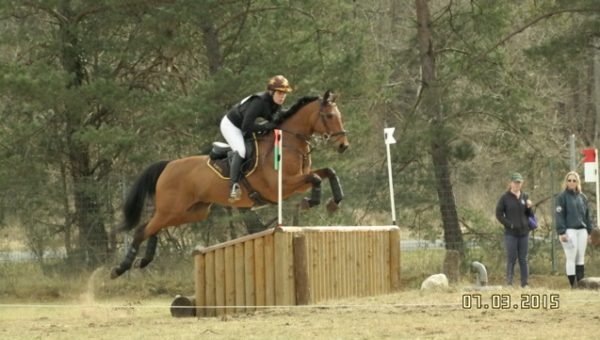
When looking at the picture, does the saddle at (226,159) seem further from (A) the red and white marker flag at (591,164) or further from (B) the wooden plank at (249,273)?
(A) the red and white marker flag at (591,164)

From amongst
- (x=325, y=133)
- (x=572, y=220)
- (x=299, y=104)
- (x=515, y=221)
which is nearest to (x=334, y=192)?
(x=325, y=133)

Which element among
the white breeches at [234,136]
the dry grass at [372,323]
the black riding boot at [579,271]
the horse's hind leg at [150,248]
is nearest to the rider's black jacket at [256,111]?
the white breeches at [234,136]

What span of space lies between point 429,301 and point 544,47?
11.3 meters

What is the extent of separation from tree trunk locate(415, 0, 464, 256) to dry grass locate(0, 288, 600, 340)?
794 cm

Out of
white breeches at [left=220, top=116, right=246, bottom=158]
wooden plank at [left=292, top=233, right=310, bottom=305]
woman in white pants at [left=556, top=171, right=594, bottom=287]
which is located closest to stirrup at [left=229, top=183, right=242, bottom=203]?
white breeches at [left=220, top=116, right=246, bottom=158]

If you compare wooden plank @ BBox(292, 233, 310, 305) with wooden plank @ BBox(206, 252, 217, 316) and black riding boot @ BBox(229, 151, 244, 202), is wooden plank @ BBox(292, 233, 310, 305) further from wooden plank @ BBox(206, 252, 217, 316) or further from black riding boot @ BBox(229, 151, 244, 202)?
black riding boot @ BBox(229, 151, 244, 202)

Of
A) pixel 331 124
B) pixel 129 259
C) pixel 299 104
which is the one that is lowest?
pixel 129 259

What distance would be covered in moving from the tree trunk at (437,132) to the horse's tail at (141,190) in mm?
7579

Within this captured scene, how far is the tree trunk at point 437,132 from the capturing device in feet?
70.4

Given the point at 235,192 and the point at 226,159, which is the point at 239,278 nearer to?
the point at 235,192

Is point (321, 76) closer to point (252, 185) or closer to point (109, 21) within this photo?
point (109, 21)

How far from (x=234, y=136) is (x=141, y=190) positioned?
1.92 meters

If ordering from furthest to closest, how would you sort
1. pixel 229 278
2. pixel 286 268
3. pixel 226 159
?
1. pixel 226 159
2. pixel 229 278
3. pixel 286 268

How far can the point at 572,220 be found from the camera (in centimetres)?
1483
